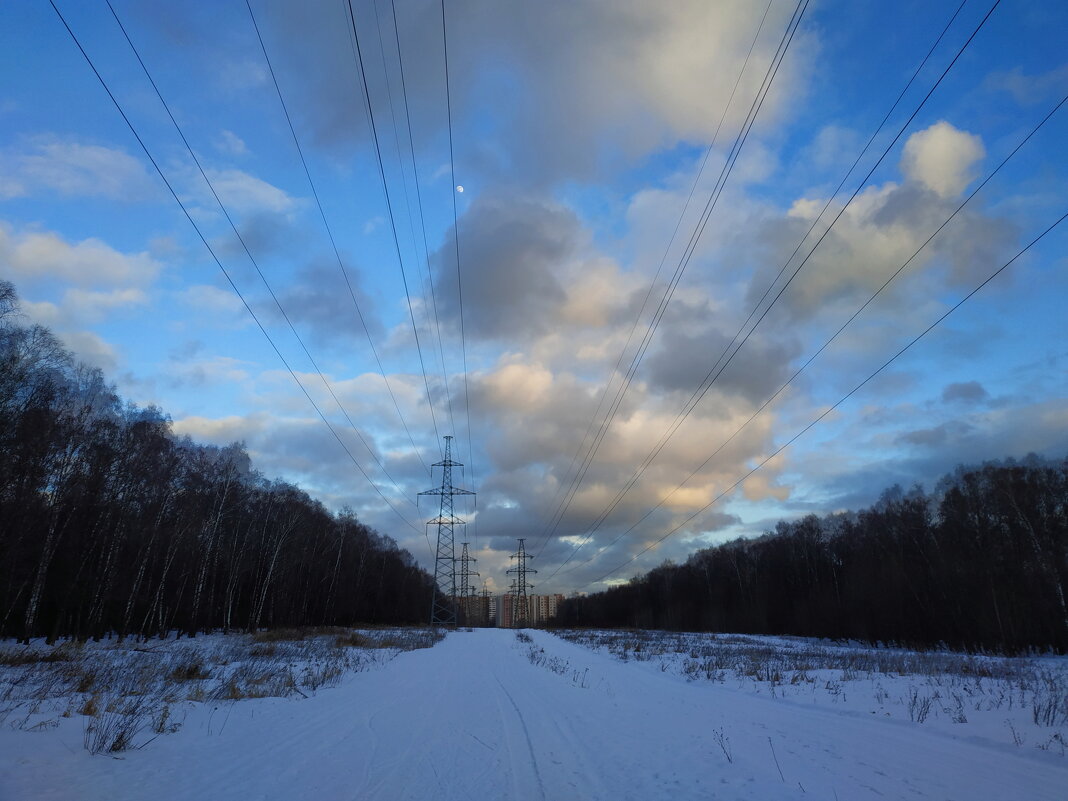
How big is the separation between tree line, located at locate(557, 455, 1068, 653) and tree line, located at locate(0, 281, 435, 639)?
5563 centimetres

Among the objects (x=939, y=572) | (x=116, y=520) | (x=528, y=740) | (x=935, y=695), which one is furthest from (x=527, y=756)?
(x=939, y=572)

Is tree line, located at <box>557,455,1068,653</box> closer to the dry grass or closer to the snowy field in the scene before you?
the snowy field

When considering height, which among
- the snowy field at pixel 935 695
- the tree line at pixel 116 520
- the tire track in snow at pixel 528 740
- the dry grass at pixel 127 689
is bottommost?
the snowy field at pixel 935 695

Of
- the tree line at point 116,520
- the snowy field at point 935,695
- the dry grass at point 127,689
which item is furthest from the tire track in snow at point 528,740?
the tree line at point 116,520

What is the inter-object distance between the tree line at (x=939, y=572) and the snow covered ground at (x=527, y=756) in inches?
1529

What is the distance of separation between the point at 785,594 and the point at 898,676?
229 ft

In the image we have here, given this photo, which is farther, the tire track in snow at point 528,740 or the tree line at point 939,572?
the tree line at point 939,572

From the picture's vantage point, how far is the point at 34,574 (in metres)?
25.4

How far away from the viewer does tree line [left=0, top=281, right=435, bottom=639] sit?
22562mm

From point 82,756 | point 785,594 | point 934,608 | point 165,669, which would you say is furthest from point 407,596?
point 82,756

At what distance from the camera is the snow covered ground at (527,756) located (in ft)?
17.9

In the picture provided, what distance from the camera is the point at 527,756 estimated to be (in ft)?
22.5

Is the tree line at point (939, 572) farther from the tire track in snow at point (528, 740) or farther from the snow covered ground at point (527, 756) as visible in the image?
the tire track in snow at point (528, 740)

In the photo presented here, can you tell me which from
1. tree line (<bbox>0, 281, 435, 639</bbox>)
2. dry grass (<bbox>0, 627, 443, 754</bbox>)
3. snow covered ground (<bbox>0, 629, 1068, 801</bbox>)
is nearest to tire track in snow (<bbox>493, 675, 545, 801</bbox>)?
snow covered ground (<bbox>0, 629, 1068, 801</bbox>)
